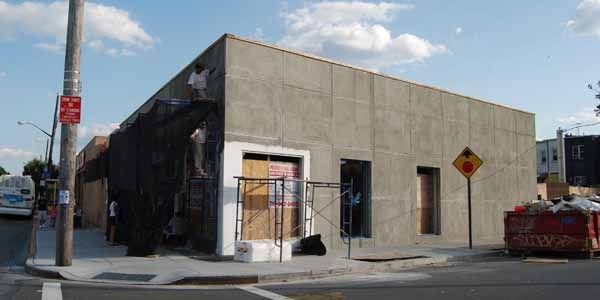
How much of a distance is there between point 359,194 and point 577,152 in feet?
161

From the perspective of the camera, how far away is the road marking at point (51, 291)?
8.62 meters

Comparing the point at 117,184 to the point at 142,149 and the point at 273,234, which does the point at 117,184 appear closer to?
the point at 142,149

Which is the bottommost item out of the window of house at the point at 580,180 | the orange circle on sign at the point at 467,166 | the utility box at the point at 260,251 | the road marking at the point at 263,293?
the road marking at the point at 263,293

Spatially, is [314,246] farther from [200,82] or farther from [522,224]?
[522,224]

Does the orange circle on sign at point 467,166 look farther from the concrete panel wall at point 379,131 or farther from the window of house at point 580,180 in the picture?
the window of house at point 580,180

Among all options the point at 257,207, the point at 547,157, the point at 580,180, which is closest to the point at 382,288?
the point at 257,207

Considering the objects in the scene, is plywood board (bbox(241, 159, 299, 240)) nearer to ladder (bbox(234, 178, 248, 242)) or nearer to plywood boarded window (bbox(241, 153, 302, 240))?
plywood boarded window (bbox(241, 153, 302, 240))

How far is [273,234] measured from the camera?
1508cm

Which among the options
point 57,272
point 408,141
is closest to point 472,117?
point 408,141

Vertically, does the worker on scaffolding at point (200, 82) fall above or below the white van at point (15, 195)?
above

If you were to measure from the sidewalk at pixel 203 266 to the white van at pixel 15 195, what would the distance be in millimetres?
22750

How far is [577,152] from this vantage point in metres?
57.7

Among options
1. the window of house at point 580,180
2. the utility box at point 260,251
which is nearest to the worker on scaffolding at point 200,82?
the utility box at point 260,251

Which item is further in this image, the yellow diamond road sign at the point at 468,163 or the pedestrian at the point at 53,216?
the pedestrian at the point at 53,216
